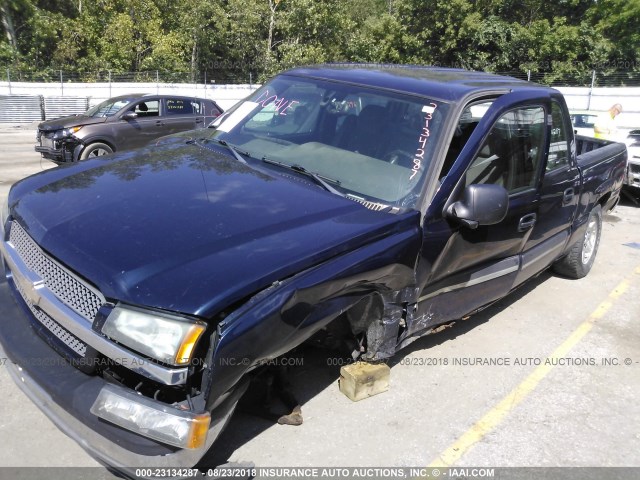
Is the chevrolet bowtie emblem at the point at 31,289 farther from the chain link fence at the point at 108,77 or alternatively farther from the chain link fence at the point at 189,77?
the chain link fence at the point at 108,77

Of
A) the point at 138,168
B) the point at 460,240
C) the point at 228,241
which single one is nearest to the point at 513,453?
the point at 460,240

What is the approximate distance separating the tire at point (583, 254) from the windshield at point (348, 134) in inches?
117

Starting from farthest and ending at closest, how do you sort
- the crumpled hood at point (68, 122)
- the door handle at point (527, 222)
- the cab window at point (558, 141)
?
the crumpled hood at point (68, 122) < the cab window at point (558, 141) < the door handle at point (527, 222)

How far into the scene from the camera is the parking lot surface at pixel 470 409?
300 centimetres

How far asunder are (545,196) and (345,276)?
2.29 meters

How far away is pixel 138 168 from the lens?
3342 mm

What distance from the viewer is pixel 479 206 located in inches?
126

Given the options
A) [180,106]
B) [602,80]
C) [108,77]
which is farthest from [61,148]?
[602,80]

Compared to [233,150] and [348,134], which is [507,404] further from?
[233,150]

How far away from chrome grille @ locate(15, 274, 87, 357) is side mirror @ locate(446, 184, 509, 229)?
205 cm

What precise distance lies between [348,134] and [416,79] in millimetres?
655

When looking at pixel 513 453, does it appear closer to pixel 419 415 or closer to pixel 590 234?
pixel 419 415

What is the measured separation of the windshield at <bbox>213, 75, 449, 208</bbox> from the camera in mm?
3311

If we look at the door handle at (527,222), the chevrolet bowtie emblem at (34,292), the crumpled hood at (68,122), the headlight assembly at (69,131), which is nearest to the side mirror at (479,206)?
the door handle at (527,222)
